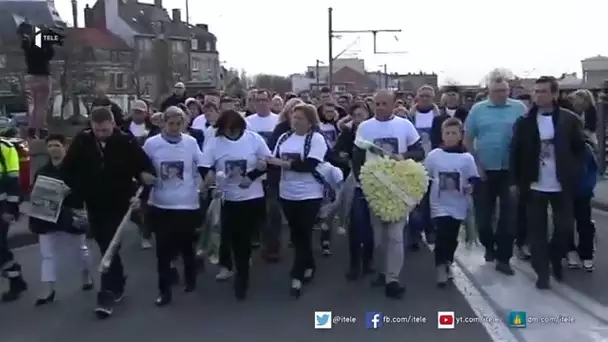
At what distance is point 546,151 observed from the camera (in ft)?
29.3

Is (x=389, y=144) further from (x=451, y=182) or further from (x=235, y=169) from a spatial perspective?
(x=235, y=169)

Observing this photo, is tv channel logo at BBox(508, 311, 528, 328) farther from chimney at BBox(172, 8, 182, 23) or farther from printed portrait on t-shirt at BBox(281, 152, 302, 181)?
chimney at BBox(172, 8, 182, 23)

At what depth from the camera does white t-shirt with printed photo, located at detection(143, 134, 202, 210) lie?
8656 mm

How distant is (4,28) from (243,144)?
63.4 meters

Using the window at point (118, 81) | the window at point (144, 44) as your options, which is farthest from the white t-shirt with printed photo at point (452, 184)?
the window at point (144, 44)

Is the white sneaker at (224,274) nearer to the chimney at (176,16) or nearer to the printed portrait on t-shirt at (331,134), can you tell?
the printed portrait on t-shirt at (331,134)

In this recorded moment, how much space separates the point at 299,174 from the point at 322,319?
1.61 metres

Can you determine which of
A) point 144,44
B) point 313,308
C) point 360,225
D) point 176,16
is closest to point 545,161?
point 360,225

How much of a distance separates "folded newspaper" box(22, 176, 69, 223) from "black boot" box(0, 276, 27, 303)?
800 millimetres

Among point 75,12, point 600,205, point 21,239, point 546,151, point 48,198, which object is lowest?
point 600,205

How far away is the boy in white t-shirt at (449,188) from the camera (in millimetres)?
9031

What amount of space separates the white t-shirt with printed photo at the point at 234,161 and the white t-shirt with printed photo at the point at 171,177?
220 mm

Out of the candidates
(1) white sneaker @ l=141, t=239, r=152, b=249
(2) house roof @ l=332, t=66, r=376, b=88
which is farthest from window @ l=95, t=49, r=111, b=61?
(1) white sneaker @ l=141, t=239, r=152, b=249

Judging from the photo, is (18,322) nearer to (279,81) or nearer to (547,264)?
(547,264)
